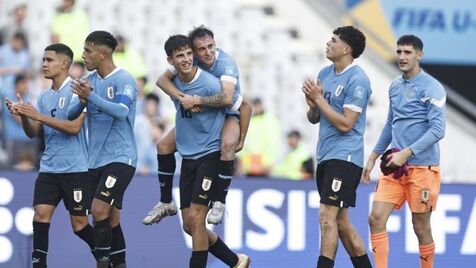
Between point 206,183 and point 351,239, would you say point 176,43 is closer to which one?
point 206,183

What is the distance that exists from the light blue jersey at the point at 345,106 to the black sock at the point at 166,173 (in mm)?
1431

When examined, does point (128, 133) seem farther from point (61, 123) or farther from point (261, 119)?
point (261, 119)

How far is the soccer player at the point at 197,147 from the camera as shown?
12.5 m

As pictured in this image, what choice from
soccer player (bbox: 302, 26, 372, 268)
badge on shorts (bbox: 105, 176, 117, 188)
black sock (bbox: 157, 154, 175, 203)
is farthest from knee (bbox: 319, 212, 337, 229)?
badge on shorts (bbox: 105, 176, 117, 188)

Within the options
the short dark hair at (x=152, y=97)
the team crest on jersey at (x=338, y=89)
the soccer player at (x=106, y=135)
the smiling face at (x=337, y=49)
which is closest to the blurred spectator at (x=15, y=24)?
the short dark hair at (x=152, y=97)

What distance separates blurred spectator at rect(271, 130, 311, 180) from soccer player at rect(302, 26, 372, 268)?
598 centimetres

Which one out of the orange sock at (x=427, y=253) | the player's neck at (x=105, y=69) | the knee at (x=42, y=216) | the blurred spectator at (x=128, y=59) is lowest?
the orange sock at (x=427, y=253)

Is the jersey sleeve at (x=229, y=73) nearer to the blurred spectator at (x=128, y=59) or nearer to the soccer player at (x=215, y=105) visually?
the soccer player at (x=215, y=105)

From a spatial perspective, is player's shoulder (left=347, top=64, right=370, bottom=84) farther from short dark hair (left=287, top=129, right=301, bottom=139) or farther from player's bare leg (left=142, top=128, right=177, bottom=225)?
short dark hair (left=287, top=129, right=301, bottom=139)

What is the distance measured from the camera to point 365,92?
12414mm

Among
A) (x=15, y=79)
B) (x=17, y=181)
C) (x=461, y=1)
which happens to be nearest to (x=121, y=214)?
(x=17, y=181)

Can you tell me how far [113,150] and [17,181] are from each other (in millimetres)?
2121

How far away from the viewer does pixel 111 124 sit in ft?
41.7

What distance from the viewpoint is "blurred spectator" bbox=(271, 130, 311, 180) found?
1864cm
